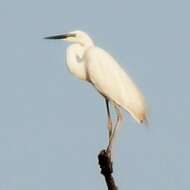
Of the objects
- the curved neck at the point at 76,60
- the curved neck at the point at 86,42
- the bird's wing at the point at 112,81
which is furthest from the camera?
the curved neck at the point at 86,42

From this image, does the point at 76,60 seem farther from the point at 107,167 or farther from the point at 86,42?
the point at 107,167

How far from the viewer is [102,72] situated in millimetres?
13492

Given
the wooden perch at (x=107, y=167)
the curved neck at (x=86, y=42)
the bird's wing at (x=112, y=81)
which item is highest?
the curved neck at (x=86, y=42)

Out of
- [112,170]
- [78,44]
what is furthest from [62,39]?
[112,170]

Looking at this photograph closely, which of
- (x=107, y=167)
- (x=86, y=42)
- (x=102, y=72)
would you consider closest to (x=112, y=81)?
(x=102, y=72)

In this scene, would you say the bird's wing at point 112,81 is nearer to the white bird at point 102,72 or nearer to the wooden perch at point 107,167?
the white bird at point 102,72

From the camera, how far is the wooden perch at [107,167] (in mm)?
10234

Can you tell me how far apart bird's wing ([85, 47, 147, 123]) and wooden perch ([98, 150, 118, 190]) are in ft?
6.44

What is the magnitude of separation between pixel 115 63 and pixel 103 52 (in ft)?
0.98

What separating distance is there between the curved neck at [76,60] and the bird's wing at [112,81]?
0.09m

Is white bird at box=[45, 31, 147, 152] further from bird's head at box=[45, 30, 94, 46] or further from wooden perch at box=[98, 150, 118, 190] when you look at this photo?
wooden perch at box=[98, 150, 118, 190]

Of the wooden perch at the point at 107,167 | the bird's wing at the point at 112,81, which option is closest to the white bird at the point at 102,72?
the bird's wing at the point at 112,81

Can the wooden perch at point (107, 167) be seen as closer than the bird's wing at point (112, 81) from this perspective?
Yes

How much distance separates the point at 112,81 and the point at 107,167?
3011 mm
